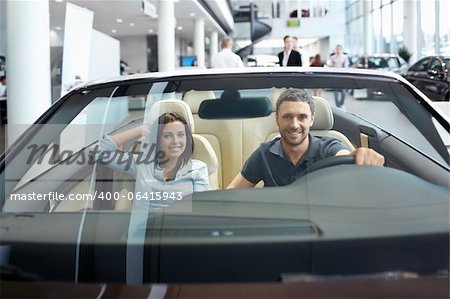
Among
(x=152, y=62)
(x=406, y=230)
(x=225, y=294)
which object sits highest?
(x=152, y=62)

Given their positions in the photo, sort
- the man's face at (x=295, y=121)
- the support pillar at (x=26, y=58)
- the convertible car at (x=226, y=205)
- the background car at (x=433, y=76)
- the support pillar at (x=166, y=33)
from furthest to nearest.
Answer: the support pillar at (x=166, y=33)
the background car at (x=433, y=76)
the support pillar at (x=26, y=58)
the man's face at (x=295, y=121)
the convertible car at (x=226, y=205)

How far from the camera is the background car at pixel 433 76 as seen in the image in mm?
9398

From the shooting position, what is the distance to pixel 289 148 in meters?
1.72

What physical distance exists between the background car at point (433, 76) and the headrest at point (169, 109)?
7795 mm

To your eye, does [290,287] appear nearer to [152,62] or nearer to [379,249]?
[379,249]

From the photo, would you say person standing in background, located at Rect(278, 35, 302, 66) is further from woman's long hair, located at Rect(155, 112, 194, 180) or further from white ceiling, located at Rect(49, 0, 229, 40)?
woman's long hair, located at Rect(155, 112, 194, 180)

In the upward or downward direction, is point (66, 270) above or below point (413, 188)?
below

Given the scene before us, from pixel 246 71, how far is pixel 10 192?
0.84 metres

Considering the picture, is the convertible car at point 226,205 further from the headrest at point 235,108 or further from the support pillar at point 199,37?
the support pillar at point 199,37

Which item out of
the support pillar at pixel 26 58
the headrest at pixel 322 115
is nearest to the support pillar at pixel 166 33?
the support pillar at pixel 26 58

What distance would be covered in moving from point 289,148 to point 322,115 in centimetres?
30

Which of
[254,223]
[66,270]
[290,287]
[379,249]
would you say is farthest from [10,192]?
[379,249]

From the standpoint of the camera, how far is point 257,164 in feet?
5.82

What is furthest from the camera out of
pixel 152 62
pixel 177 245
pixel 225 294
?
pixel 152 62
